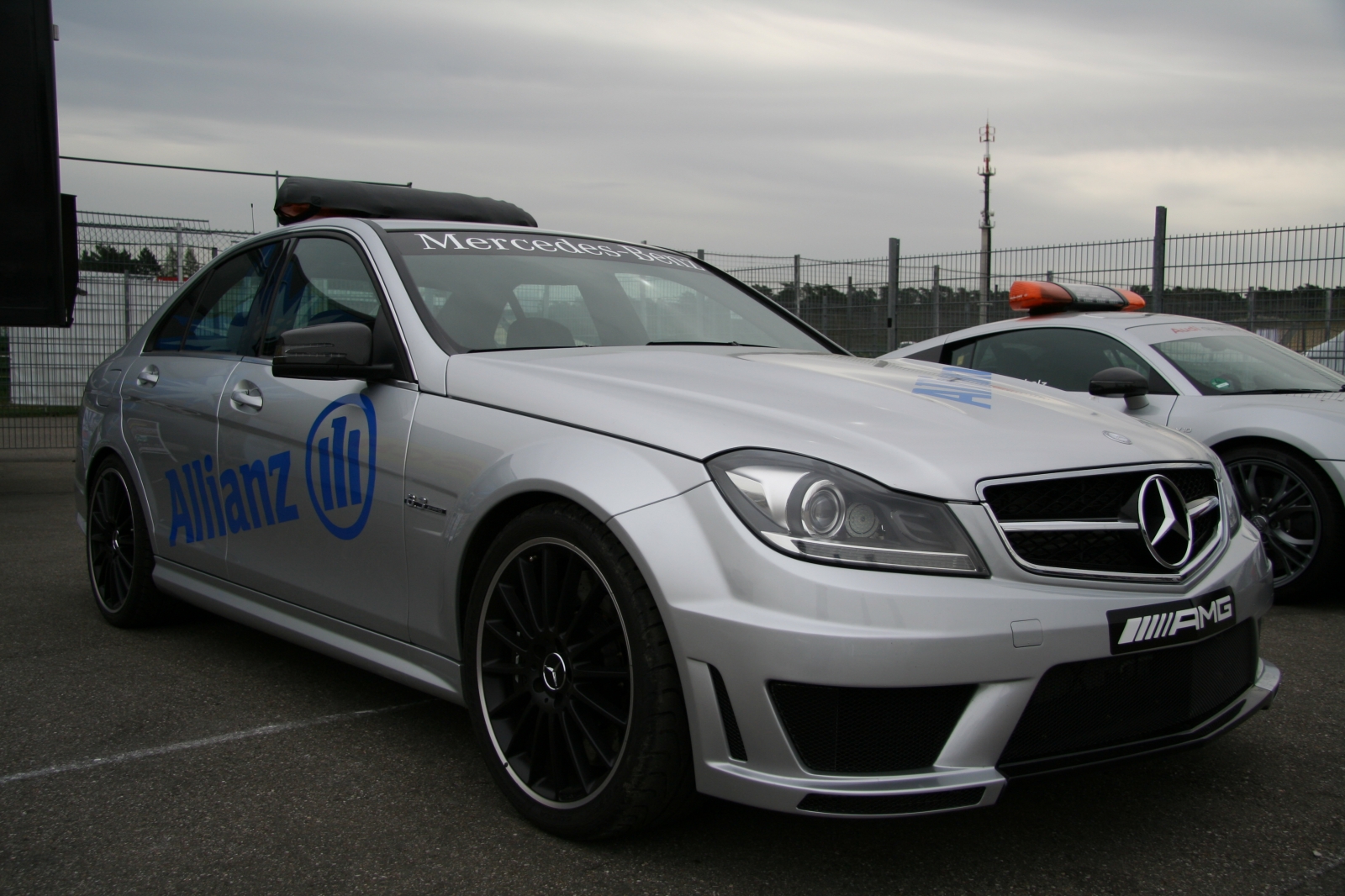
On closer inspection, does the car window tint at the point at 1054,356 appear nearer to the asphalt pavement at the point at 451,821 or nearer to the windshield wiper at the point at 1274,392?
the windshield wiper at the point at 1274,392

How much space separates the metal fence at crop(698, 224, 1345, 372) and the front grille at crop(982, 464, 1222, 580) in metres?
5.24

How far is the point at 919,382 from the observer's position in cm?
308

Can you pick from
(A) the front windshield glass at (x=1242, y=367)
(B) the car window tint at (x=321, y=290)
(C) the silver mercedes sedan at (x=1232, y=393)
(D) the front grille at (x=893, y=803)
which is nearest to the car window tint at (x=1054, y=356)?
(C) the silver mercedes sedan at (x=1232, y=393)

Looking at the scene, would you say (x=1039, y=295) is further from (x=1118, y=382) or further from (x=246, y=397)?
(x=246, y=397)

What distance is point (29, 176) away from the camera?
712cm

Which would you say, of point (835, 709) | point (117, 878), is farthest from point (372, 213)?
point (835, 709)

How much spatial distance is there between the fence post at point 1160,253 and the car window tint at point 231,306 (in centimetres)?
785

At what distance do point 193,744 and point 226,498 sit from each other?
822mm

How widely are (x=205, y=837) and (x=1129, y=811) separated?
211 centimetres

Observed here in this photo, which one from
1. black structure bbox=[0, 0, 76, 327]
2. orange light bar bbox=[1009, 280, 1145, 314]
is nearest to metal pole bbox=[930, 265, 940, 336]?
orange light bar bbox=[1009, 280, 1145, 314]

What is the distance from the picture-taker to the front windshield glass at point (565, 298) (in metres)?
3.27

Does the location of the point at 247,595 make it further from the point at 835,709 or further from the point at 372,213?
the point at 835,709

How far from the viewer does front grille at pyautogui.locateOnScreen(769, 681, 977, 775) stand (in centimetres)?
213

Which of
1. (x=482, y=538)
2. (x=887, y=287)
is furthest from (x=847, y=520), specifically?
(x=887, y=287)
